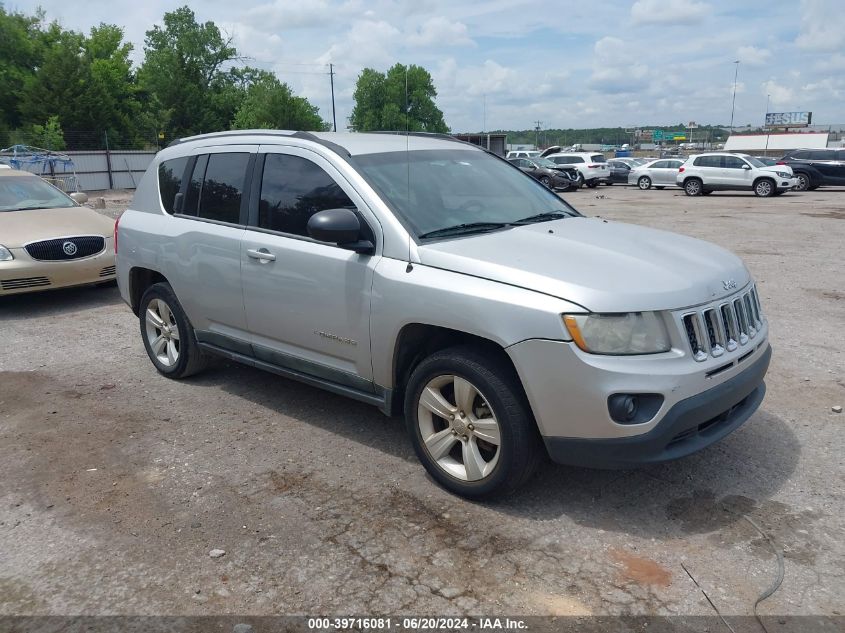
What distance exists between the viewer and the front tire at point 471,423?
3.41 meters

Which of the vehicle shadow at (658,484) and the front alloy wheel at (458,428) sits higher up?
the front alloy wheel at (458,428)

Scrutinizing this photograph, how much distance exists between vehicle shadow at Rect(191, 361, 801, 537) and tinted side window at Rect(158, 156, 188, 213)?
200 cm

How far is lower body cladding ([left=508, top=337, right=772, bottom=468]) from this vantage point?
316cm

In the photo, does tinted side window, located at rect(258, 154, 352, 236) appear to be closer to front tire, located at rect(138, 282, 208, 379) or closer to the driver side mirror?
the driver side mirror

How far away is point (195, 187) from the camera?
5227mm

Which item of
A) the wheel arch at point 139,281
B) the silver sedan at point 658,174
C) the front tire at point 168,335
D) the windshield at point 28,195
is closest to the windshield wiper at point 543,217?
the front tire at point 168,335

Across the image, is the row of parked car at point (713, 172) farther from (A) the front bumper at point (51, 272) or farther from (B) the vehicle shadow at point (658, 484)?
(B) the vehicle shadow at point (658, 484)

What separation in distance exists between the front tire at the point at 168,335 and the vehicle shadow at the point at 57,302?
3132 millimetres

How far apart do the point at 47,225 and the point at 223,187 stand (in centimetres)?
477

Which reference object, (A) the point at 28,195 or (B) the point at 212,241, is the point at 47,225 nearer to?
(A) the point at 28,195

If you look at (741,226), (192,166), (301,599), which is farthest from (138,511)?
(741,226)

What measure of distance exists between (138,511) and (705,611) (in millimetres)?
2761

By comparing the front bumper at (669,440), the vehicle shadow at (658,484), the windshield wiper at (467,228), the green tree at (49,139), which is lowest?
the vehicle shadow at (658,484)

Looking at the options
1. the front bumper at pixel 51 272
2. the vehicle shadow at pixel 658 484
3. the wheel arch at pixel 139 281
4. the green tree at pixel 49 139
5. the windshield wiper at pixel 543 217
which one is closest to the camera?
the vehicle shadow at pixel 658 484
